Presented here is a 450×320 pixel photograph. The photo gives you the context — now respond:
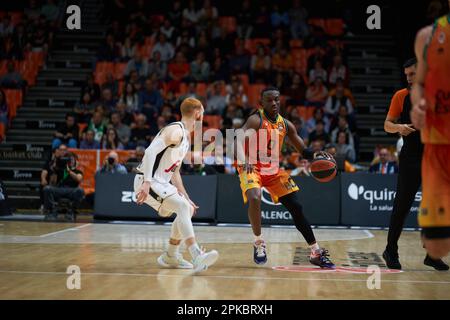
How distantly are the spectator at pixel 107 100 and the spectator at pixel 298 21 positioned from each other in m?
6.11

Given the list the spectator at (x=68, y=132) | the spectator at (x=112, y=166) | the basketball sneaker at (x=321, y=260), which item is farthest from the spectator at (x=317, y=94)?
the basketball sneaker at (x=321, y=260)

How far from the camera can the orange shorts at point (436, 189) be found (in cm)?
464

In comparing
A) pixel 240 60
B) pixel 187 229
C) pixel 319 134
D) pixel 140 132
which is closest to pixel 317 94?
pixel 319 134

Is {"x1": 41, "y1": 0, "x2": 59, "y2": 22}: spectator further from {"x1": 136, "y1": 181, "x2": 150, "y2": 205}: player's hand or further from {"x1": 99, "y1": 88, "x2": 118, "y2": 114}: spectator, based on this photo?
{"x1": 136, "y1": 181, "x2": 150, "y2": 205}: player's hand

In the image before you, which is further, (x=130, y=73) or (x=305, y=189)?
(x=130, y=73)

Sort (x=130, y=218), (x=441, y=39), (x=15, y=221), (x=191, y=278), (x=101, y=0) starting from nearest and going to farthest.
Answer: (x=441, y=39), (x=191, y=278), (x=15, y=221), (x=130, y=218), (x=101, y=0)

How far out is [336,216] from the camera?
13.8 meters

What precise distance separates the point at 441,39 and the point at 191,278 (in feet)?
10.5

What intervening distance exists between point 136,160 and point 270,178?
7810 mm

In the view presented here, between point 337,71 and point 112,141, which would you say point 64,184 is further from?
point 337,71

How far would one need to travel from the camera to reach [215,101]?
1777cm
